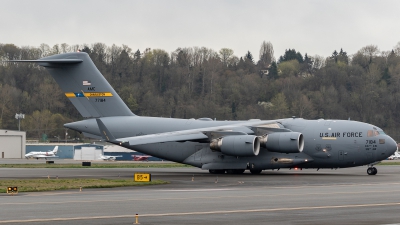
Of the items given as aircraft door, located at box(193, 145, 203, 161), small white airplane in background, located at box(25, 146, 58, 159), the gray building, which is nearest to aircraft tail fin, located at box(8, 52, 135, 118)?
aircraft door, located at box(193, 145, 203, 161)

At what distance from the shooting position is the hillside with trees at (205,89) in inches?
4195

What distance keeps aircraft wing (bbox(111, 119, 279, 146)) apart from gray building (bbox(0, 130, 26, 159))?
5256 cm

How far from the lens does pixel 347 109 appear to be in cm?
10838

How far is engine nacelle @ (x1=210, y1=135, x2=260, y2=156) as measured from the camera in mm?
39625

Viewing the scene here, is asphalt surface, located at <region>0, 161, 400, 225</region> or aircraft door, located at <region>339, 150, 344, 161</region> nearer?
asphalt surface, located at <region>0, 161, 400, 225</region>

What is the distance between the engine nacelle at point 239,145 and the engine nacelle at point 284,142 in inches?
24.6

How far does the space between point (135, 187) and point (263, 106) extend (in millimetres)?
79098

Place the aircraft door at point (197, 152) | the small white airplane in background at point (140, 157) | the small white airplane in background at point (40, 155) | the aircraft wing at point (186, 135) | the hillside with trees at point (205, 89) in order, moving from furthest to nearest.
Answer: the hillside with trees at point (205, 89)
the small white airplane in background at point (140, 157)
the small white airplane in background at point (40, 155)
the aircraft door at point (197, 152)
the aircraft wing at point (186, 135)

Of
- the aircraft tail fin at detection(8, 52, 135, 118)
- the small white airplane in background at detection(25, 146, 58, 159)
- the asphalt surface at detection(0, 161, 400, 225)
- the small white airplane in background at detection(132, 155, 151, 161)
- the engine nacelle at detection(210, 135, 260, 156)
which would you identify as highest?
the aircraft tail fin at detection(8, 52, 135, 118)

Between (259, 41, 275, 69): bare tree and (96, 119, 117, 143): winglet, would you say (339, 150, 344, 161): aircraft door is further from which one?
(259, 41, 275, 69): bare tree

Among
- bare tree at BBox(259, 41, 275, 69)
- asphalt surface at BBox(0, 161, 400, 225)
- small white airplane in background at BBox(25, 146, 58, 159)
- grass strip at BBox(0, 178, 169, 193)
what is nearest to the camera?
asphalt surface at BBox(0, 161, 400, 225)

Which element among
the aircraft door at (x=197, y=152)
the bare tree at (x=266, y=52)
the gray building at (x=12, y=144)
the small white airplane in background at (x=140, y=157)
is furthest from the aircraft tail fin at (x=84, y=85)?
the bare tree at (x=266, y=52)

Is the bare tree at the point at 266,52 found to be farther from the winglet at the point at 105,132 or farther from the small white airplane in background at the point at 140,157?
the winglet at the point at 105,132

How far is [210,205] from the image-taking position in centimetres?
2103
